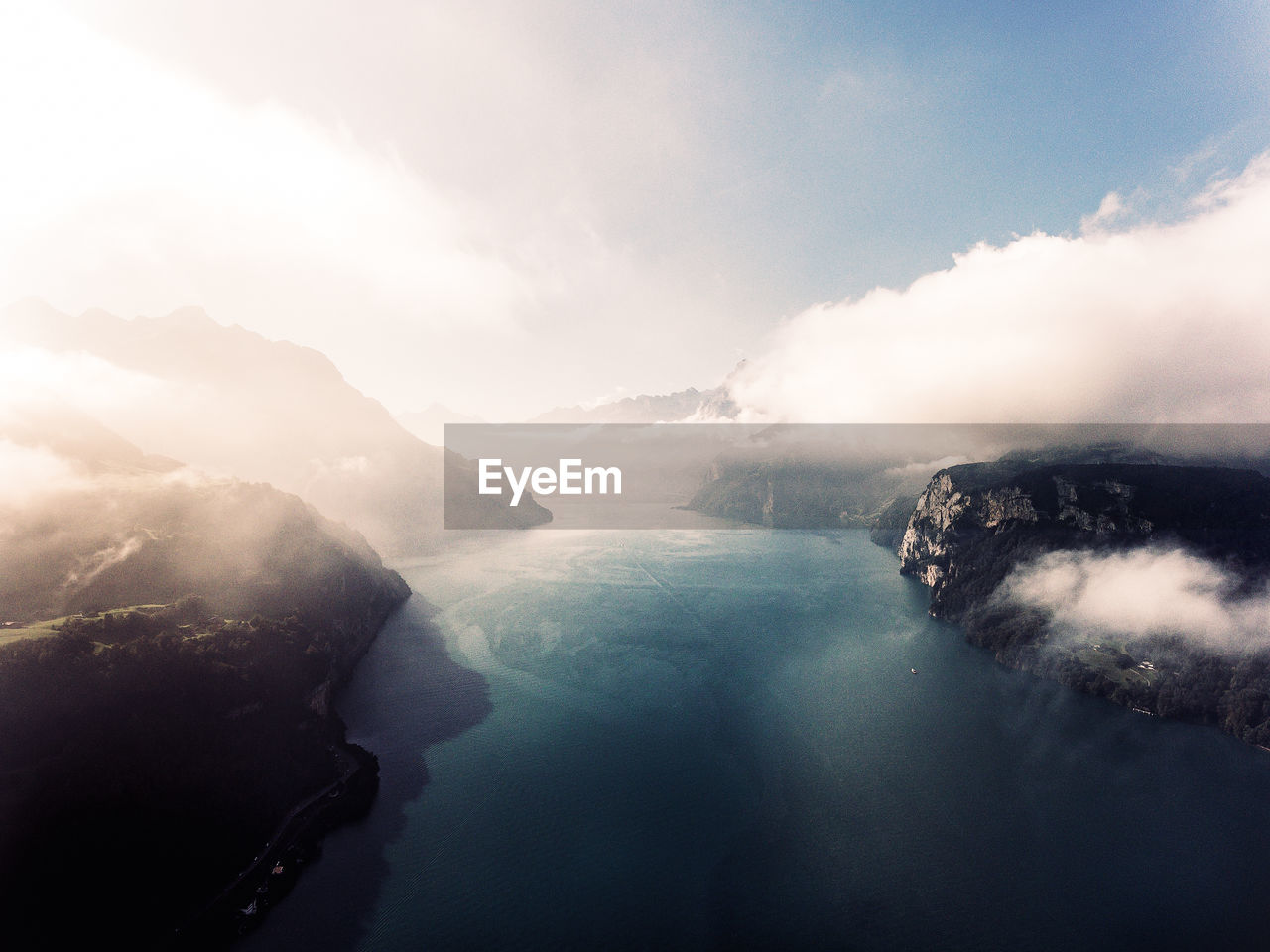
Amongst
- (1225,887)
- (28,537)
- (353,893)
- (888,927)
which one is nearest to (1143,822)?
(1225,887)

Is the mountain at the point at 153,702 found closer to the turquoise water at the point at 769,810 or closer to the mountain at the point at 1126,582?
the turquoise water at the point at 769,810

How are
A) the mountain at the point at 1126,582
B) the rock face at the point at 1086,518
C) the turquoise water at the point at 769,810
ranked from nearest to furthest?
the turquoise water at the point at 769,810 → the mountain at the point at 1126,582 → the rock face at the point at 1086,518

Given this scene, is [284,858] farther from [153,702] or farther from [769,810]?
[769,810]

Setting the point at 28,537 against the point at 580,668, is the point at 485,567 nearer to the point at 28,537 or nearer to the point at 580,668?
the point at 580,668

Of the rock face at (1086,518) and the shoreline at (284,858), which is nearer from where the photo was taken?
the shoreline at (284,858)

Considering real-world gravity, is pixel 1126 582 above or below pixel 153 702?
above

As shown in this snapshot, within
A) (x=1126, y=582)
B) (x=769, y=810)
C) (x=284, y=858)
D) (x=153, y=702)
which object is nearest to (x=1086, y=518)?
(x=1126, y=582)

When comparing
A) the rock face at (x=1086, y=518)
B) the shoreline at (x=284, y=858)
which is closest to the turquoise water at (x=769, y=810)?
the shoreline at (x=284, y=858)
